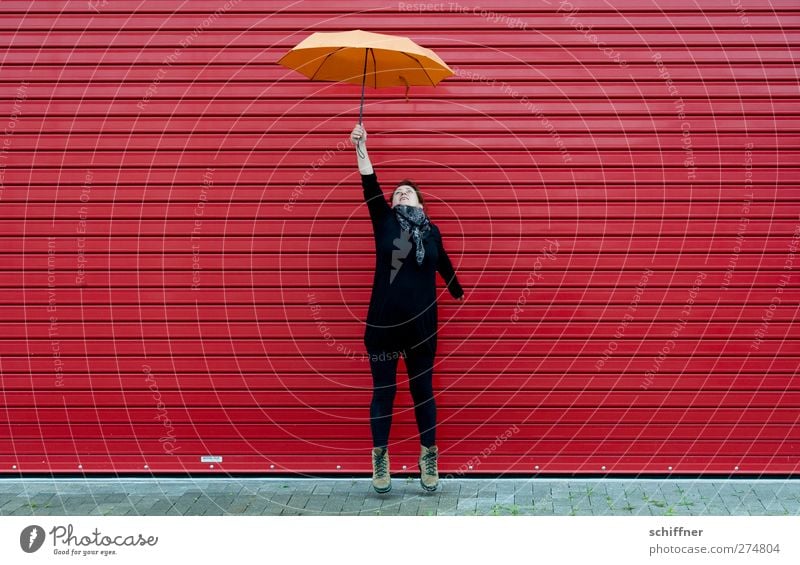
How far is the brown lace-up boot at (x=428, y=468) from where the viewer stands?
6316mm

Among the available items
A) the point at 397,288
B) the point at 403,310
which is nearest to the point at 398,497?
the point at 403,310

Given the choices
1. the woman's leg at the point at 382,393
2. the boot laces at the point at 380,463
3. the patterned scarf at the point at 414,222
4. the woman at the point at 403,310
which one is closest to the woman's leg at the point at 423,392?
the woman at the point at 403,310

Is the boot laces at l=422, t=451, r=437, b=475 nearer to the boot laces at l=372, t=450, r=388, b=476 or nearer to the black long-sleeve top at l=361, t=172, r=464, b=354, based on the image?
the boot laces at l=372, t=450, r=388, b=476

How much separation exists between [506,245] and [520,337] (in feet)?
2.05

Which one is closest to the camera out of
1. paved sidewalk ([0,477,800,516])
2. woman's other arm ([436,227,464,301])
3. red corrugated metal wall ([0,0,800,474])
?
paved sidewalk ([0,477,800,516])

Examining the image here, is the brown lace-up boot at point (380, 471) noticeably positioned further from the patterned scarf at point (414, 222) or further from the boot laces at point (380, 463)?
the patterned scarf at point (414, 222)

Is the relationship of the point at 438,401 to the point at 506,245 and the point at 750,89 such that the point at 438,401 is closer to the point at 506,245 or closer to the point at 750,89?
the point at 506,245

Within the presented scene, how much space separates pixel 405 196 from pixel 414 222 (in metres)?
0.20

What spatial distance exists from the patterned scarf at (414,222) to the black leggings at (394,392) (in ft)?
2.12

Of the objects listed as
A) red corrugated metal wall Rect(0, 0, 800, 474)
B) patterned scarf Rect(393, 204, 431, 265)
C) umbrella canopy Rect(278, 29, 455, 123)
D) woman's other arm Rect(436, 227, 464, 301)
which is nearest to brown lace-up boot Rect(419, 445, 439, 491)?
red corrugated metal wall Rect(0, 0, 800, 474)

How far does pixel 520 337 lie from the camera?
6684mm

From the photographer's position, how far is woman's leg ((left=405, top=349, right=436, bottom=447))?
631 centimetres
